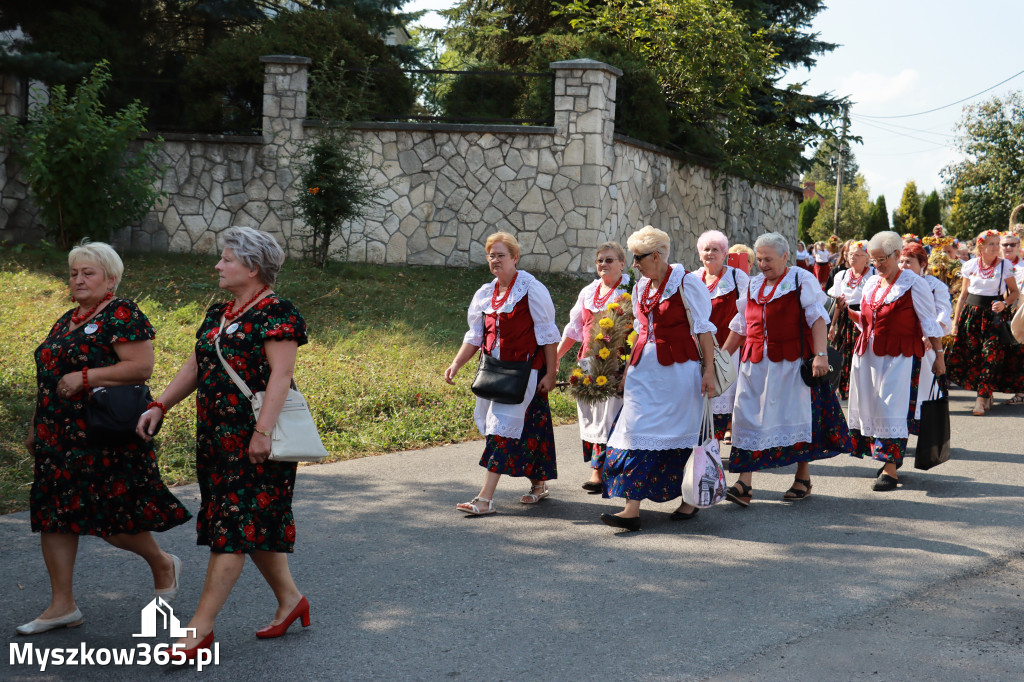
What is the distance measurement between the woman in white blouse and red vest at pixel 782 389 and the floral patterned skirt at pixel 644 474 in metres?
0.79

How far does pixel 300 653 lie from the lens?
416 centimetres

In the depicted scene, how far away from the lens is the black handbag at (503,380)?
21.1 feet

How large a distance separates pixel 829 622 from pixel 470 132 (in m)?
12.9

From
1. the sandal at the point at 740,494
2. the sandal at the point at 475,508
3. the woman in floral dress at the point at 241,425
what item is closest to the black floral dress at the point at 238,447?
the woman in floral dress at the point at 241,425

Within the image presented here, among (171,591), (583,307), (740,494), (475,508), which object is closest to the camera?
(171,591)

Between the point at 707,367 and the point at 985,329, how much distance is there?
6867mm

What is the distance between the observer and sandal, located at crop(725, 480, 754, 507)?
6871 millimetres

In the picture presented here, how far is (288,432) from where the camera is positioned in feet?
13.4

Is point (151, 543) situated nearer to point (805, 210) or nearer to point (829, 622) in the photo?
point (829, 622)

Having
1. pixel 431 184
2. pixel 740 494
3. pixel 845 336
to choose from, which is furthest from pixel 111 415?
pixel 431 184

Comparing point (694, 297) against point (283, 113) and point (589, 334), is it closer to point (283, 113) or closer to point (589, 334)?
point (589, 334)

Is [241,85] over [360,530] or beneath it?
over

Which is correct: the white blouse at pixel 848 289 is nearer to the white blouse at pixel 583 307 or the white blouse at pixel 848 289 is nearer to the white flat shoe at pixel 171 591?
the white blouse at pixel 583 307

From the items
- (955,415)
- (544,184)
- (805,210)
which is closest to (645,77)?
(544,184)
